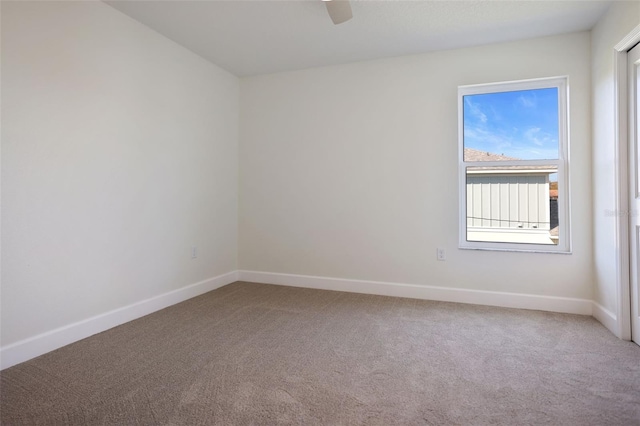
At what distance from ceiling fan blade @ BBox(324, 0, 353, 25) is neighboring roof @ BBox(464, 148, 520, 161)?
183 centimetres

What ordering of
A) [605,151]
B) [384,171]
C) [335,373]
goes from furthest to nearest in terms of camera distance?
[384,171] < [605,151] < [335,373]

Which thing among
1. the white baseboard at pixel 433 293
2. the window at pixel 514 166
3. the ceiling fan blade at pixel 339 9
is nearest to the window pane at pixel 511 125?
the window at pixel 514 166

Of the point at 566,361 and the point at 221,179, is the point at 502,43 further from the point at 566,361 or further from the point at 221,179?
the point at 221,179

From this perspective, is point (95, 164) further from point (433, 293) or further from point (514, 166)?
point (514, 166)

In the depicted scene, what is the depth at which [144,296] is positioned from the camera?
2.98 meters

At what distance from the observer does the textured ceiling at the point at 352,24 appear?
8.59 ft

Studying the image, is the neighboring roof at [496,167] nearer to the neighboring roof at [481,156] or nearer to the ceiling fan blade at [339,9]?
the neighboring roof at [481,156]

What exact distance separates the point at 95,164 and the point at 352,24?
2.39 meters

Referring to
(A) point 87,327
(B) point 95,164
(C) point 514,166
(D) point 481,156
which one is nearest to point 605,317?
(C) point 514,166

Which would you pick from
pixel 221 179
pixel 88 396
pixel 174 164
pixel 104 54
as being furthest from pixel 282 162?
pixel 88 396

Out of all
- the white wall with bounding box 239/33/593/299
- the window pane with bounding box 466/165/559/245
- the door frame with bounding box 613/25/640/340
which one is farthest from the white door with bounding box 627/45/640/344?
the window pane with bounding box 466/165/559/245

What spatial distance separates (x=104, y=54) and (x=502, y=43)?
3492 millimetres

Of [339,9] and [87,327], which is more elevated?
[339,9]

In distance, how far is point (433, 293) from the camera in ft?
11.3
